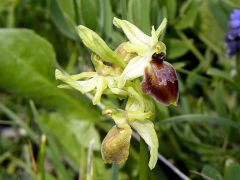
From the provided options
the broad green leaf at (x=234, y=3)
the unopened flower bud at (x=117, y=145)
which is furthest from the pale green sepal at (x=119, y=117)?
the broad green leaf at (x=234, y=3)

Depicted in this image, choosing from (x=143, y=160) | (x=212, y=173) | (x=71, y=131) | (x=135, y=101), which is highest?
(x=135, y=101)

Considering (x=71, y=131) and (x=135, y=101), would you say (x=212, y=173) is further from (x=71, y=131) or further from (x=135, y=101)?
(x=71, y=131)

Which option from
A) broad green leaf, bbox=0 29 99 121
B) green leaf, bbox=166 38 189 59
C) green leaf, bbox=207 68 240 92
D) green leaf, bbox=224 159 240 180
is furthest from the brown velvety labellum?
green leaf, bbox=166 38 189 59

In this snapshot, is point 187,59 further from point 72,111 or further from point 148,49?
point 148,49

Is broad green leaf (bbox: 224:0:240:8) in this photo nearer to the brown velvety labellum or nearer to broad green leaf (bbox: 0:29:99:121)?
broad green leaf (bbox: 0:29:99:121)

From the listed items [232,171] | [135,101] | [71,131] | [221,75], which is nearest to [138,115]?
[135,101]

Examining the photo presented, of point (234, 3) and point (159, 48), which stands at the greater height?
point (159, 48)

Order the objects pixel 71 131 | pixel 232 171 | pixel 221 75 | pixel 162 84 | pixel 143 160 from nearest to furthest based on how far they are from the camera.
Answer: pixel 162 84, pixel 143 160, pixel 232 171, pixel 221 75, pixel 71 131
